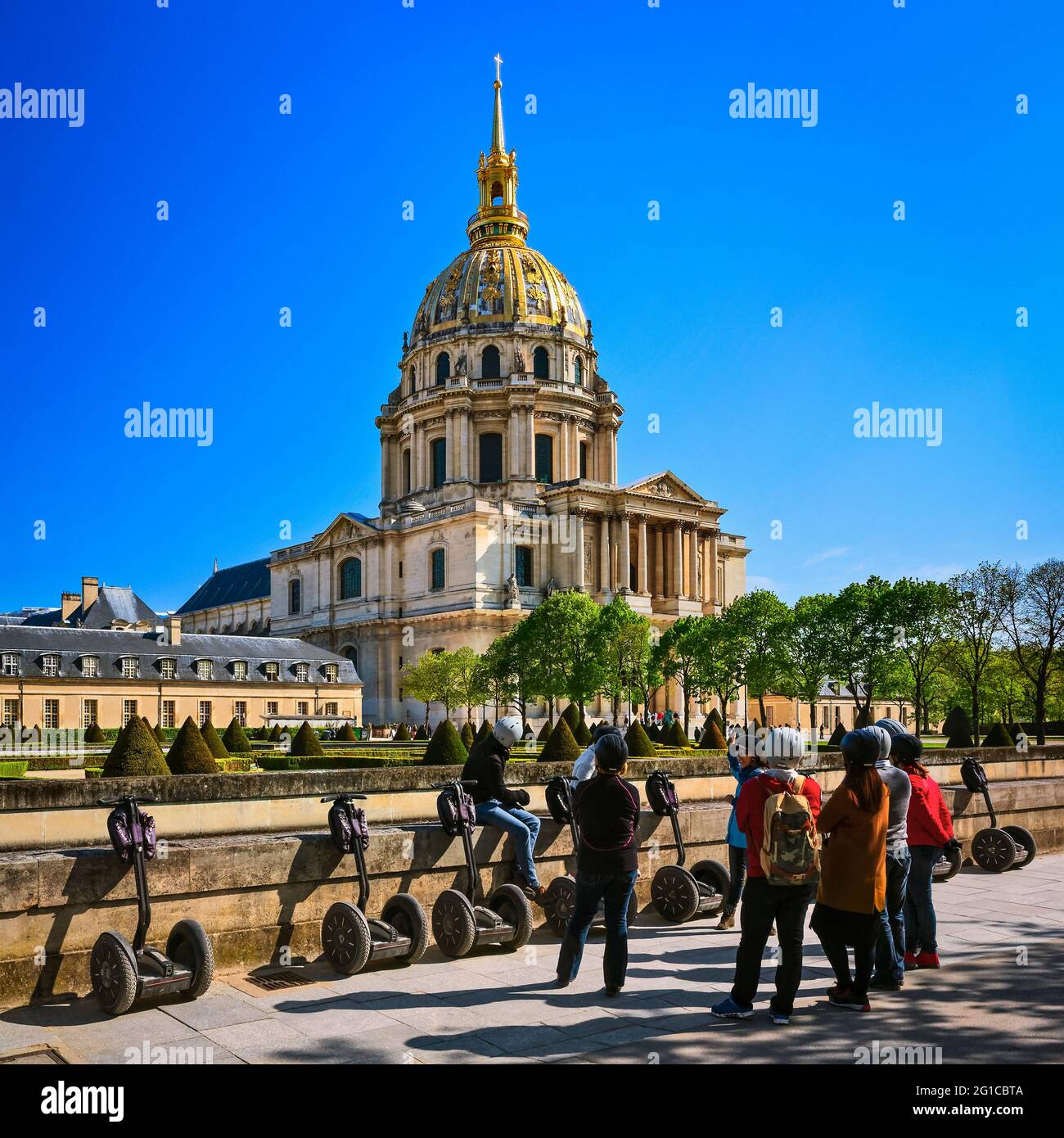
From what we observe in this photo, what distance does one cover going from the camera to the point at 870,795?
7.82m

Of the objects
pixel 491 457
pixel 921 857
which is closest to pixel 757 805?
pixel 921 857

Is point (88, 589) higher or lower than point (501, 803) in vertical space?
higher

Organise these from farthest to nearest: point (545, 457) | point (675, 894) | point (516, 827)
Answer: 1. point (545, 457)
2. point (675, 894)
3. point (516, 827)

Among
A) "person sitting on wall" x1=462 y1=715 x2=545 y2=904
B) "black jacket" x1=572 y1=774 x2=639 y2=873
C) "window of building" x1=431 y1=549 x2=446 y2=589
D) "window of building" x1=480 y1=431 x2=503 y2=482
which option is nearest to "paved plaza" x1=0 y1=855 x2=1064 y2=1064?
"person sitting on wall" x1=462 y1=715 x2=545 y2=904

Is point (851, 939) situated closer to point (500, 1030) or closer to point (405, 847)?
point (500, 1030)

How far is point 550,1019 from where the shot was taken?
761 centimetres

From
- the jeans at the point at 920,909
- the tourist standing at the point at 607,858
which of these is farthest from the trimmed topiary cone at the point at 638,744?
the tourist standing at the point at 607,858

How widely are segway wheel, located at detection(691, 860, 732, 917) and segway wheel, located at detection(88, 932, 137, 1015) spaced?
6.17 metres

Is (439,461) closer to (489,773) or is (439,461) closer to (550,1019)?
(489,773)

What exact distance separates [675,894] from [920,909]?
288 centimetres

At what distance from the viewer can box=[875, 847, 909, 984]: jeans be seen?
333 inches

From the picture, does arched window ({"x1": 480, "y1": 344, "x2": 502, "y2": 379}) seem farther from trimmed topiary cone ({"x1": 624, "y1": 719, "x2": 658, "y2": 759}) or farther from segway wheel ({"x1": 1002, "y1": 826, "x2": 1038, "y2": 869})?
segway wheel ({"x1": 1002, "y1": 826, "x2": 1038, "y2": 869})
